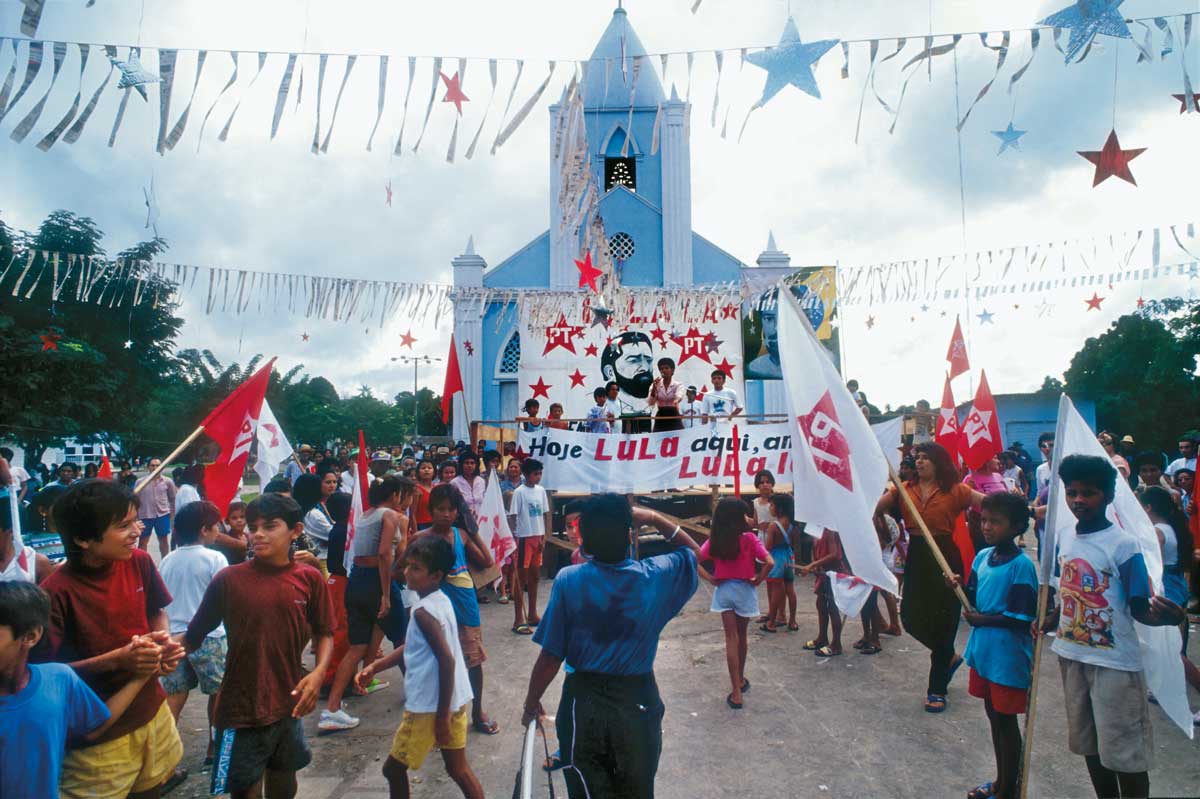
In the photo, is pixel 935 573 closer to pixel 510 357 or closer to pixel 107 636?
pixel 107 636

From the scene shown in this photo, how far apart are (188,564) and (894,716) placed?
191 inches

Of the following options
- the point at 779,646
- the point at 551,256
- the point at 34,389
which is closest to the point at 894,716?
the point at 779,646

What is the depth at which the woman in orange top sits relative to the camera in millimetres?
5008

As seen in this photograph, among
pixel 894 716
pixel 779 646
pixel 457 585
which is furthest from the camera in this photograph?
pixel 779 646

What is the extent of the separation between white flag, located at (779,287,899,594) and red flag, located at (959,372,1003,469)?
4562mm

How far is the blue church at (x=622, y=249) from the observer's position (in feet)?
70.3

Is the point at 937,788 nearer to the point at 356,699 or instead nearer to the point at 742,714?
the point at 742,714

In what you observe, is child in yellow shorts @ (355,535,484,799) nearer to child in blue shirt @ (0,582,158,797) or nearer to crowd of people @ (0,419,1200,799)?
crowd of people @ (0,419,1200,799)

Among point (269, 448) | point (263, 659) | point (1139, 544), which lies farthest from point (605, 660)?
point (269, 448)

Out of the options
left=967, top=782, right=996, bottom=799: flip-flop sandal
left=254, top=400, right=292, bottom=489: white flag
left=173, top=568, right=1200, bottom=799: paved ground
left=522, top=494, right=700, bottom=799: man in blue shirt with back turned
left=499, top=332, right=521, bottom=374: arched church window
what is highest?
left=499, top=332, right=521, bottom=374: arched church window

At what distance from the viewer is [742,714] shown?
5.12m

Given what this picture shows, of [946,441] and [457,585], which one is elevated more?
[946,441]

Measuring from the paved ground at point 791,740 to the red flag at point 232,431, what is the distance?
1.75 metres

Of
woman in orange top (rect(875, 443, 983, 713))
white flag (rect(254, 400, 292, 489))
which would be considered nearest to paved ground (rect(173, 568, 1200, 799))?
woman in orange top (rect(875, 443, 983, 713))
